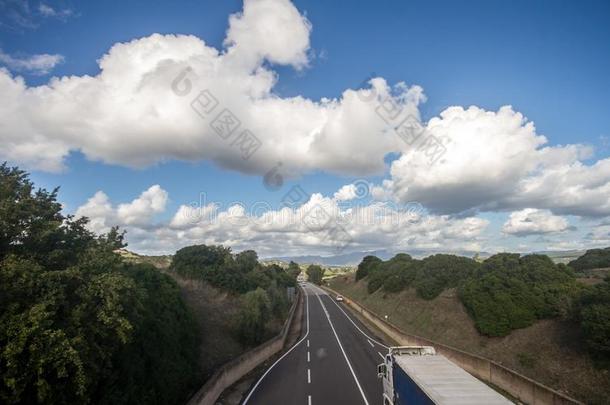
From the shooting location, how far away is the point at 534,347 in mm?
23641

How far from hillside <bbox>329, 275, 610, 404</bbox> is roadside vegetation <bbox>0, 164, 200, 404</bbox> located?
61.1 ft

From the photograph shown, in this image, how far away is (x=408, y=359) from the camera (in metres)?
12.9

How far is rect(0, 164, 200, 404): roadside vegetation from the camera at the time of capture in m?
10.1

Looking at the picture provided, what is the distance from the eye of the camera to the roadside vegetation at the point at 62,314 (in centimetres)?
1012

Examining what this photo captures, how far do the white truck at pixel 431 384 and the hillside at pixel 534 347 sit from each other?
9158 mm

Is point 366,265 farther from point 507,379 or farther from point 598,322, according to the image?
point 507,379

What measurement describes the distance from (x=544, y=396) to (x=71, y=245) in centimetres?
1841

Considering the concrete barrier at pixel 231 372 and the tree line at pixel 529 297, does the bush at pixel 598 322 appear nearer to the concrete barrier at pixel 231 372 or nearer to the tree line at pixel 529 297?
the tree line at pixel 529 297

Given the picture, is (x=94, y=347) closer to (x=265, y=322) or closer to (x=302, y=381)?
(x=302, y=381)

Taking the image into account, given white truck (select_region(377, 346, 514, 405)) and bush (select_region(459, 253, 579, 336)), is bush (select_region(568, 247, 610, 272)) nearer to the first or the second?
bush (select_region(459, 253, 579, 336))

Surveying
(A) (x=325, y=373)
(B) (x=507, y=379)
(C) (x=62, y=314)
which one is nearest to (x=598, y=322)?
(B) (x=507, y=379)

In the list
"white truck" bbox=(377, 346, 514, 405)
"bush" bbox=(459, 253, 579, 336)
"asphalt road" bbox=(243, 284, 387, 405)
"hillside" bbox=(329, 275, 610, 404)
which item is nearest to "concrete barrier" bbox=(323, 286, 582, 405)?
"hillside" bbox=(329, 275, 610, 404)

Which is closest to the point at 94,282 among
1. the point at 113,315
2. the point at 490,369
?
the point at 113,315

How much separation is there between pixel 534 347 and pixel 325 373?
497 inches
